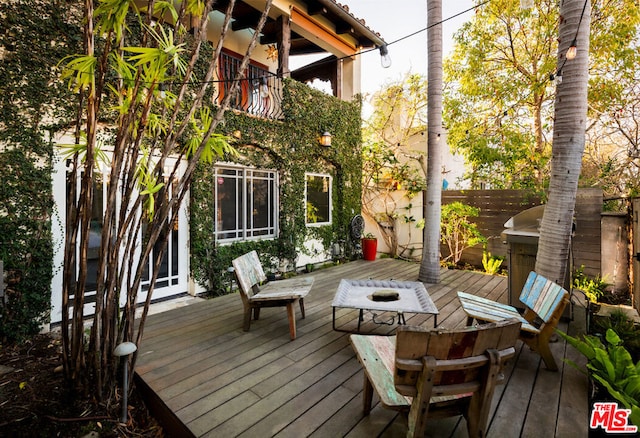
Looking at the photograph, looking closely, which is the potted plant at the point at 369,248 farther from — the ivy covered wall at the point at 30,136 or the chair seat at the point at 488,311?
the ivy covered wall at the point at 30,136

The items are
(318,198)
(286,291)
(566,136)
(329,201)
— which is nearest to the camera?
(566,136)

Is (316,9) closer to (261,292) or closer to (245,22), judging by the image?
(245,22)

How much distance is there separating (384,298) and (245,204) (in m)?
3.36

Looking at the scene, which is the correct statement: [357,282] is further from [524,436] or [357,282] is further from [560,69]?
[560,69]

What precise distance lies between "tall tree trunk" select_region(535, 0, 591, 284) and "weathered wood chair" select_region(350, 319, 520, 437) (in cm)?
228

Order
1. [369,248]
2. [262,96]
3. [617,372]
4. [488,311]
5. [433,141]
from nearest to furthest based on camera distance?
[617,372]
[488,311]
[433,141]
[262,96]
[369,248]

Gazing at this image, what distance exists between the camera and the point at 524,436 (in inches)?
76.1

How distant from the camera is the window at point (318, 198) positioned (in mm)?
7211

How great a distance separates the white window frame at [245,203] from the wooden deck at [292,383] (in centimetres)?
185

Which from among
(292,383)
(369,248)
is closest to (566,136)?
(292,383)

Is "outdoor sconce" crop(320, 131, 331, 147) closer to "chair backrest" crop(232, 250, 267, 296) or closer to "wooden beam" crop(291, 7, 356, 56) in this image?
"wooden beam" crop(291, 7, 356, 56)

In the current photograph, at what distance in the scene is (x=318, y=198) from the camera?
24.6ft

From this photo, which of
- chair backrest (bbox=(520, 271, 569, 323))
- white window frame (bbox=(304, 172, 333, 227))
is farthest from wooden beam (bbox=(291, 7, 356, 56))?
chair backrest (bbox=(520, 271, 569, 323))

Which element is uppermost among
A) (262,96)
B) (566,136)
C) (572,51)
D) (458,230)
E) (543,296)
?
(262,96)
